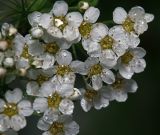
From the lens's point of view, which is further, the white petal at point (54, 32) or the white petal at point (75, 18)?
the white petal at point (75, 18)

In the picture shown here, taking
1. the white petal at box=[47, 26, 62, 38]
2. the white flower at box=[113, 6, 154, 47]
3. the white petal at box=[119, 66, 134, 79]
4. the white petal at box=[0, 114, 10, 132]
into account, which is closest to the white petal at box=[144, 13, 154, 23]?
the white flower at box=[113, 6, 154, 47]

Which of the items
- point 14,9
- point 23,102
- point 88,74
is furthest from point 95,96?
point 14,9

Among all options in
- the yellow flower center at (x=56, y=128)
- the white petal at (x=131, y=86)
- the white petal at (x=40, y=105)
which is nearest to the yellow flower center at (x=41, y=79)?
the white petal at (x=40, y=105)

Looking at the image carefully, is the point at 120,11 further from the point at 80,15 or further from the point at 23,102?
the point at 23,102

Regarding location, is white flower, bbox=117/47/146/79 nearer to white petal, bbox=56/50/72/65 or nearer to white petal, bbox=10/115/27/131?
white petal, bbox=56/50/72/65

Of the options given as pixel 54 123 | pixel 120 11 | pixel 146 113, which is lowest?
pixel 146 113

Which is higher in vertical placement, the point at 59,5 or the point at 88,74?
the point at 59,5

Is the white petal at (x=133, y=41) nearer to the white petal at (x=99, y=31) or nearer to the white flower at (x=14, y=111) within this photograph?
the white petal at (x=99, y=31)
